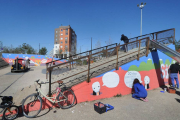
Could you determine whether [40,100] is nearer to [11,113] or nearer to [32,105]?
[32,105]

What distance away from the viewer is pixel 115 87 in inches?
190

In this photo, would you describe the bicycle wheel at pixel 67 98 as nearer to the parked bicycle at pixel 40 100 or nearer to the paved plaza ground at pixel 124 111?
the parked bicycle at pixel 40 100

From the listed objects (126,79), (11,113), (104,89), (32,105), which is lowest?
(11,113)

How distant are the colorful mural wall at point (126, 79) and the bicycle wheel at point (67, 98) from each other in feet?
0.73

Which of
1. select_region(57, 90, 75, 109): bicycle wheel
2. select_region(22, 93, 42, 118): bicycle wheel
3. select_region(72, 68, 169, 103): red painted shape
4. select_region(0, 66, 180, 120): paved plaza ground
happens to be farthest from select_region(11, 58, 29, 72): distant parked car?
select_region(72, 68, 169, 103): red painted shape

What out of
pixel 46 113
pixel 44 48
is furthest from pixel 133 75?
pixel 44 48

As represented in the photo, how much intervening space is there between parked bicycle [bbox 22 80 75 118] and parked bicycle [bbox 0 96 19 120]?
0.84 ft

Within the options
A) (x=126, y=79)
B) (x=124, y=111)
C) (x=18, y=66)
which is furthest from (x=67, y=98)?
(x=18, y=66)

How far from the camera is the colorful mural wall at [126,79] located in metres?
4.33

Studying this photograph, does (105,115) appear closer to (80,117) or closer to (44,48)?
(80,117)

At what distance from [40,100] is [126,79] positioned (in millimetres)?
3900

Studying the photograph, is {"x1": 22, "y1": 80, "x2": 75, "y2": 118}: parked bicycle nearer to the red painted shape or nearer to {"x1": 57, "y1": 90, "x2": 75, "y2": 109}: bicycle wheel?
{"x1": 57, "y1": 90, "x2": 75, "y2": 109}: bicycle wheel

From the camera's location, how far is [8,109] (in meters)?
3.08

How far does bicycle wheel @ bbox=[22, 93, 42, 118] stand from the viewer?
3393mm
